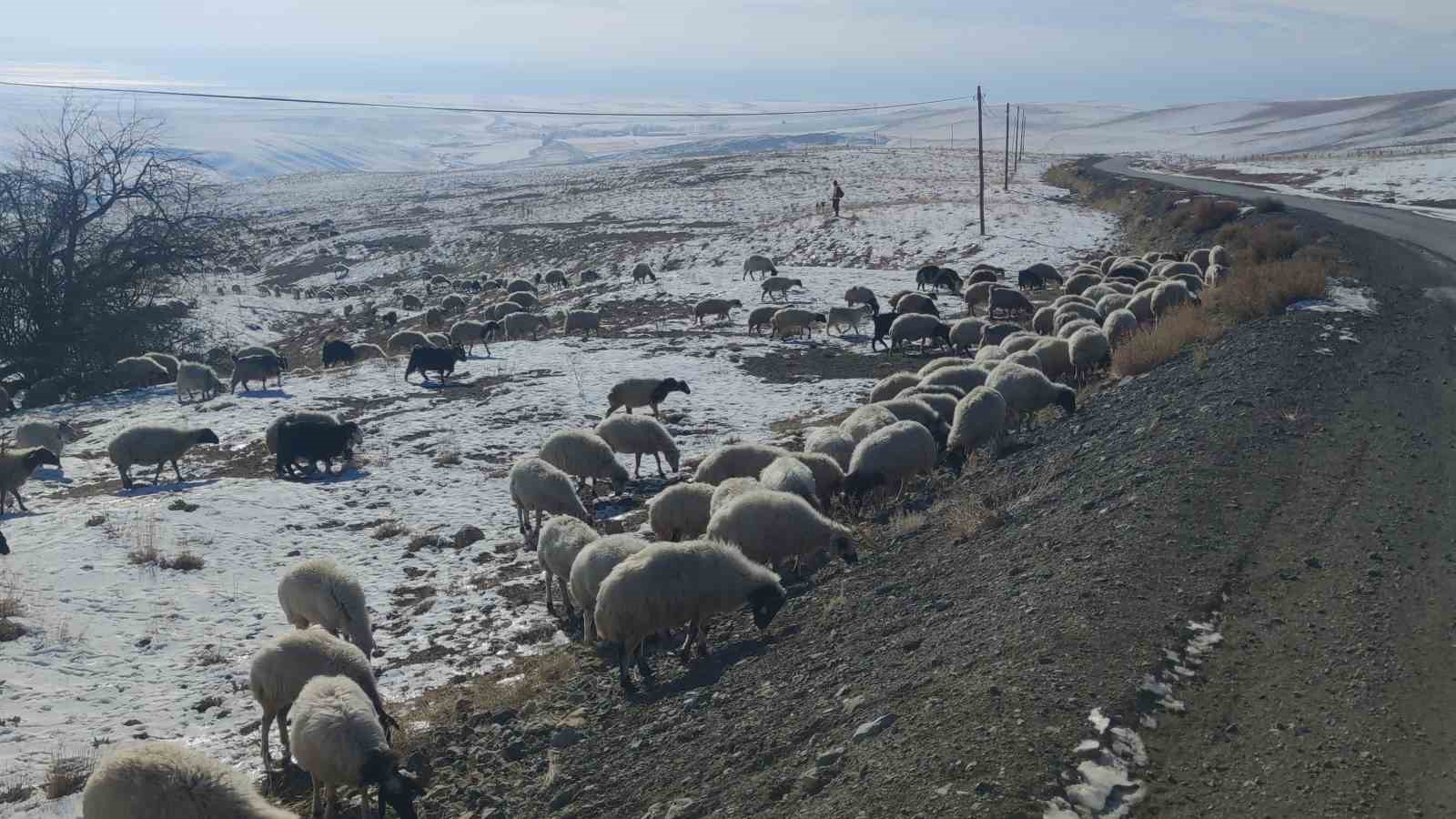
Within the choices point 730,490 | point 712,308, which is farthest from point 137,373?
point 730,490

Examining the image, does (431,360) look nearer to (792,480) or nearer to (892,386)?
(892,386)

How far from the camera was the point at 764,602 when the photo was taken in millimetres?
8336

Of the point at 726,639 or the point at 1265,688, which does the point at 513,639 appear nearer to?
the point at 726,639

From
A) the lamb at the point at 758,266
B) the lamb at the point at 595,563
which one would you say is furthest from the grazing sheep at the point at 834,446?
the lamb at the point at 758,266

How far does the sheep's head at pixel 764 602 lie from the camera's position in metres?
8.31

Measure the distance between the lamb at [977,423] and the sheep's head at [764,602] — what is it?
5.47 m

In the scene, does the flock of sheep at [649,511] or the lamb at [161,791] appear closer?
the lamb at [161,791]

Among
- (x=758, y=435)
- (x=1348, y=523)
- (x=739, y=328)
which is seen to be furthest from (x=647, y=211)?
(x=1348, y=523)

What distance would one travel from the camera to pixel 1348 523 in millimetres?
7965

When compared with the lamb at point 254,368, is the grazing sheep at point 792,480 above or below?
above

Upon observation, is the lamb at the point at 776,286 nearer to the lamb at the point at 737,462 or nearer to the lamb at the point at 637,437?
the lamb at the point at 637,437

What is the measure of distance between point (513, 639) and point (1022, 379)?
8.83m

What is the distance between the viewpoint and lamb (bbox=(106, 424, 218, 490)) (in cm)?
1574

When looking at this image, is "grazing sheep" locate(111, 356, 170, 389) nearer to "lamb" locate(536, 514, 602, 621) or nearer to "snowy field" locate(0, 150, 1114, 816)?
"snowy field" locate(0, 150, 1114, 816)
